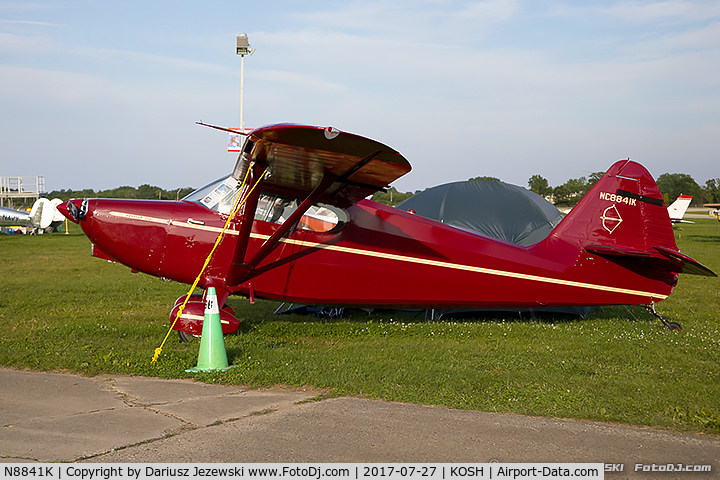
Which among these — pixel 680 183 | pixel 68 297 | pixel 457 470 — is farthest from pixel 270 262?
pixel 680 183

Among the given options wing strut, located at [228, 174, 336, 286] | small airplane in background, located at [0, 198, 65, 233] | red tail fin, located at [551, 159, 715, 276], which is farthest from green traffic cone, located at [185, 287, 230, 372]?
small airplane in background, located at [0, 198, 65, 233]

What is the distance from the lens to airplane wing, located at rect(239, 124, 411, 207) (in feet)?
19.7

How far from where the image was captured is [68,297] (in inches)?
482

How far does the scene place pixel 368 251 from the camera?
341 inches

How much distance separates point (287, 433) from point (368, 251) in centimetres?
446

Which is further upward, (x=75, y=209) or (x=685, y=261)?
(x=75, y=209)

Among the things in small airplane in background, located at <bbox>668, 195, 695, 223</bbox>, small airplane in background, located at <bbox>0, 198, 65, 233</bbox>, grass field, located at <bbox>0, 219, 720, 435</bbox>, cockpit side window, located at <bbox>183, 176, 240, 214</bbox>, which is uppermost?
small airplane in background, located at <bbox>668, 195, 695, 223</bbox>

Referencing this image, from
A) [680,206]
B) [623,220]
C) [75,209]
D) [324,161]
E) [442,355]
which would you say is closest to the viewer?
[324,161]

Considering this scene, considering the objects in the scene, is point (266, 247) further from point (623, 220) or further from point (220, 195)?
point (623, 220)

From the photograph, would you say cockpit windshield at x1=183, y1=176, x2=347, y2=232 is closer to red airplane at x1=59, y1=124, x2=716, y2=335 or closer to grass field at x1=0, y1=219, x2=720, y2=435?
red airplane at x1=59, y1=124, x2=716, y2=335

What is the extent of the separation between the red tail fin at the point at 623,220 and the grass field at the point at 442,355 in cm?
127

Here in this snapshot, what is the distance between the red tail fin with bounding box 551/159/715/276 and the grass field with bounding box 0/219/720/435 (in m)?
Result: 1.27

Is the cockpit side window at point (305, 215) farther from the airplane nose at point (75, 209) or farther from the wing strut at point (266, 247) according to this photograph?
the airplane nose at point (75, 209)

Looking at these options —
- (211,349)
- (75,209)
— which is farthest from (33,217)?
(211,349)
